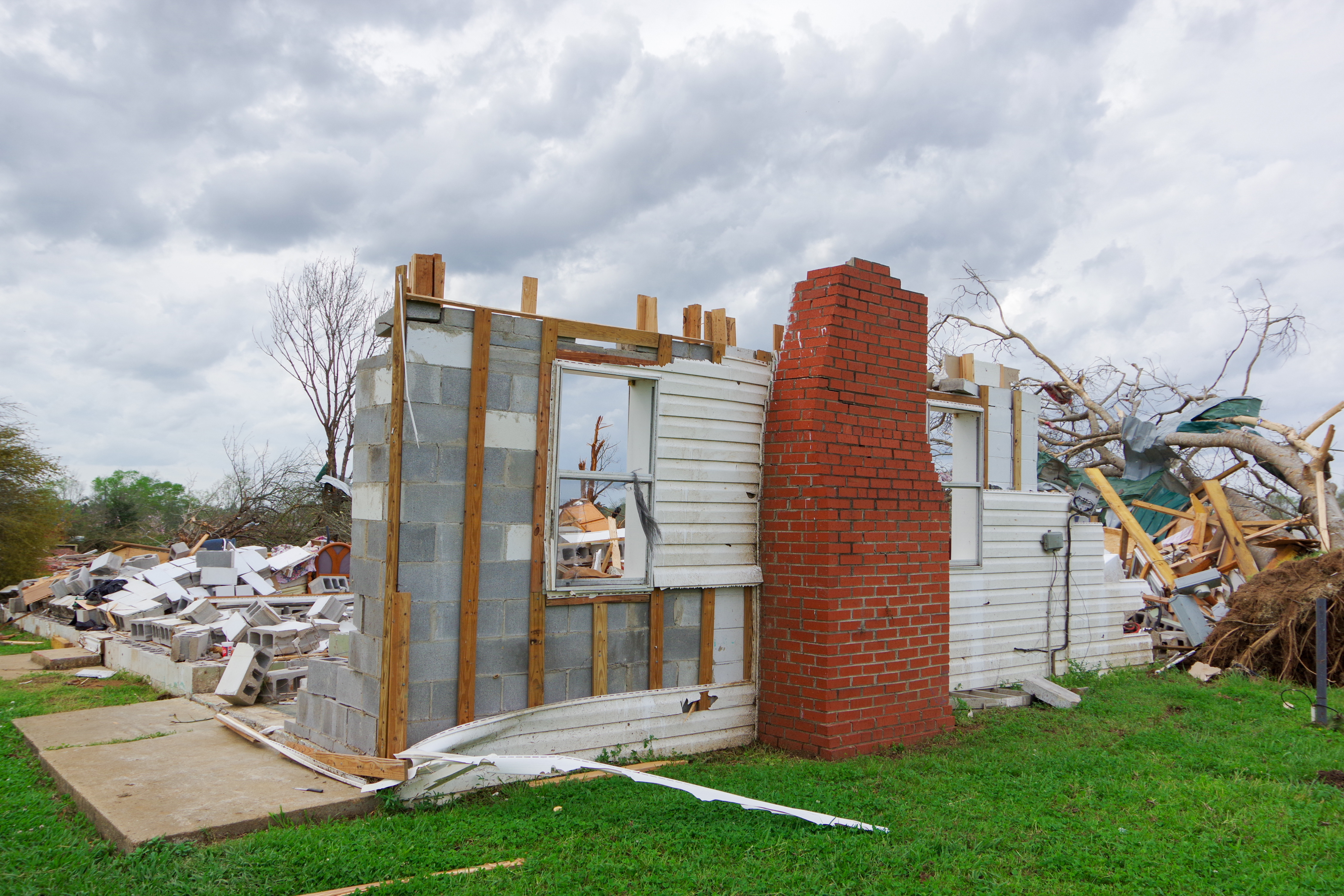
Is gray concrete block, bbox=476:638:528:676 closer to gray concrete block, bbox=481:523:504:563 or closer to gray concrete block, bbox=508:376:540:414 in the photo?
gray concrete block, bbox=481:523:504:563

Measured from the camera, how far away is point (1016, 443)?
10273mm

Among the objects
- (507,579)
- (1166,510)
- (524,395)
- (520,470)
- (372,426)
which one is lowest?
(507,579)

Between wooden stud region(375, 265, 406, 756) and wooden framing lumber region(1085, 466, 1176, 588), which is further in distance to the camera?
wooden framing lumber region(1085, 466, 1176, 588)

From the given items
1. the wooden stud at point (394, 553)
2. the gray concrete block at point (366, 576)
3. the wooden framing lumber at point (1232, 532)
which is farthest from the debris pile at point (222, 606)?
the wooden framing lumber at point (1232, 532)

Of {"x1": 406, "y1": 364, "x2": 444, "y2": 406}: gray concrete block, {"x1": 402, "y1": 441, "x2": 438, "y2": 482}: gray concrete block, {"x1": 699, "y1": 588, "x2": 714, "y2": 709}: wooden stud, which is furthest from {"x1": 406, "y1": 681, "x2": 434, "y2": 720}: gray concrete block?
{"x1": 699, "y1": 588, "x2": 714, "y2": 709}: wooden stud

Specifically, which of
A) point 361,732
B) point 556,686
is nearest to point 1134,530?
point 556,686

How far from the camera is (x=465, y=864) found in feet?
14.8

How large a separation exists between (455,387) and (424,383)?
217mm

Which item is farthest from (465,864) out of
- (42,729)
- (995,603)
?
(995,603)

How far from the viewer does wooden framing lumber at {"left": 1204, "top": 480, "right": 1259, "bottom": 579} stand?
13.9 metres

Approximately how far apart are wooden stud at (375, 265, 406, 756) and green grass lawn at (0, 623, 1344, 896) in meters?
0.53

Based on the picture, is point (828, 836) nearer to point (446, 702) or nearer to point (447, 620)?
point (446, 702)

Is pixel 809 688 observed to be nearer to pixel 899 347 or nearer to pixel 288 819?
pixel 899 347

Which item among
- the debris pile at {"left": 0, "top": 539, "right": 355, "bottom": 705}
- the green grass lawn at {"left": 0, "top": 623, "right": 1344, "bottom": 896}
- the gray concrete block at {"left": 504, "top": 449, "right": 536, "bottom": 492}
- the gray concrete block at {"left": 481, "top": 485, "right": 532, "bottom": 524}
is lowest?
the green grass lawn at {"left": 0, "top": 623, "right": 1344, "bottom": 896}
